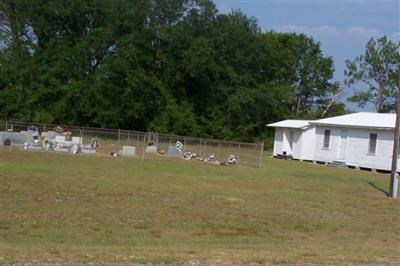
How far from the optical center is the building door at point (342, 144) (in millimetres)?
47406

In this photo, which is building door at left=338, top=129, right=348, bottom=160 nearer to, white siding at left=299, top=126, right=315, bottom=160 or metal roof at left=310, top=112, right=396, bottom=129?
metal roof at left=310, top=112, right=396, bottom=129

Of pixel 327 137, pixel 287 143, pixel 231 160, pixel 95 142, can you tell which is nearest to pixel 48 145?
pixel 95 142

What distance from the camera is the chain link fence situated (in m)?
42.7

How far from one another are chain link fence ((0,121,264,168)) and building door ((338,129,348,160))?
285 inches

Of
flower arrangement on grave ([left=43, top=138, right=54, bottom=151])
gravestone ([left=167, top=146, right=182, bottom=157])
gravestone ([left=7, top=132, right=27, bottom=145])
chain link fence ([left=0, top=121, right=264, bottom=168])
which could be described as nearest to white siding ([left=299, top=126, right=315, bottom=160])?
chain link fence ([left=0, top=121, right=264, bottom=168])

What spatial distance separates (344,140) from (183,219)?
32241mm

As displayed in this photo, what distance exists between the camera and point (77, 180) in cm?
2355

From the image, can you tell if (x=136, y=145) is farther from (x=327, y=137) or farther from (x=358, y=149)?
(x=358, y=149)

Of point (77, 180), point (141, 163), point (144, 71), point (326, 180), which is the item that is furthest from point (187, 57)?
point (77, 180)

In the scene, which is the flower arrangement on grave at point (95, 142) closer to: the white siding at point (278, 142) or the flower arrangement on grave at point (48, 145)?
the flower arrangement on grave at point (48, 145)

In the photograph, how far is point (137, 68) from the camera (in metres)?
69.4

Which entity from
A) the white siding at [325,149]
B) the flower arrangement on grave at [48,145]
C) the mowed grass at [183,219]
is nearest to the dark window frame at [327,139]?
the white siding at [325,149]

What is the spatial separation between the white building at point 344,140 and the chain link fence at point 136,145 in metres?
7.35

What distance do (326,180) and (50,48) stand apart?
47.4 meters
